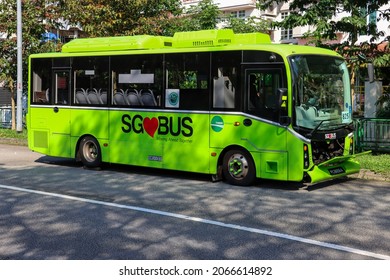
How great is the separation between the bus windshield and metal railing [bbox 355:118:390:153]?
182 inches

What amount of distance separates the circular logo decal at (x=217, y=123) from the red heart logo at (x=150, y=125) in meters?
1.47

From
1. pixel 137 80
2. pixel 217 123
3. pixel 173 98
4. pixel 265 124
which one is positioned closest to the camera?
pixel 265 124

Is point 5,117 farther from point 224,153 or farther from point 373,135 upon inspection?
point 224,153

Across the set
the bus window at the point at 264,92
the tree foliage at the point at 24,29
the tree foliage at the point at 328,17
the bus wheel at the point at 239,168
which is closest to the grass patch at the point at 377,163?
the bus wheel at the point at 239,168

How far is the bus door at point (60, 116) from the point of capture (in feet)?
47.3

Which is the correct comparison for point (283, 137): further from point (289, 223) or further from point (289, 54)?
point (289, 223)

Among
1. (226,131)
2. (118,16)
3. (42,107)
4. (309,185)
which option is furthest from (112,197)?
(118,16)

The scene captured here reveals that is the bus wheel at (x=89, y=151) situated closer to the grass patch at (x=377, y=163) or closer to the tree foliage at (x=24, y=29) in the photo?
the grass patch at (x=377, y=163)

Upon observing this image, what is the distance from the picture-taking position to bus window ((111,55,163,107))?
12.8 meters

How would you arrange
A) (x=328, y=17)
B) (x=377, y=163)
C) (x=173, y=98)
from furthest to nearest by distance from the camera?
1. (x=328, y=17)
2. (x=377, y=163)
3. (x=173, y=98)

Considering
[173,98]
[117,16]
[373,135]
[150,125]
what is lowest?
[373,135]

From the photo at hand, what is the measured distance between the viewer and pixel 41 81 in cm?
1498

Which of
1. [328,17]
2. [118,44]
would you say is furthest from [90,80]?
[328,17]

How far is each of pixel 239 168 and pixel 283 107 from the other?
1.56 meters
